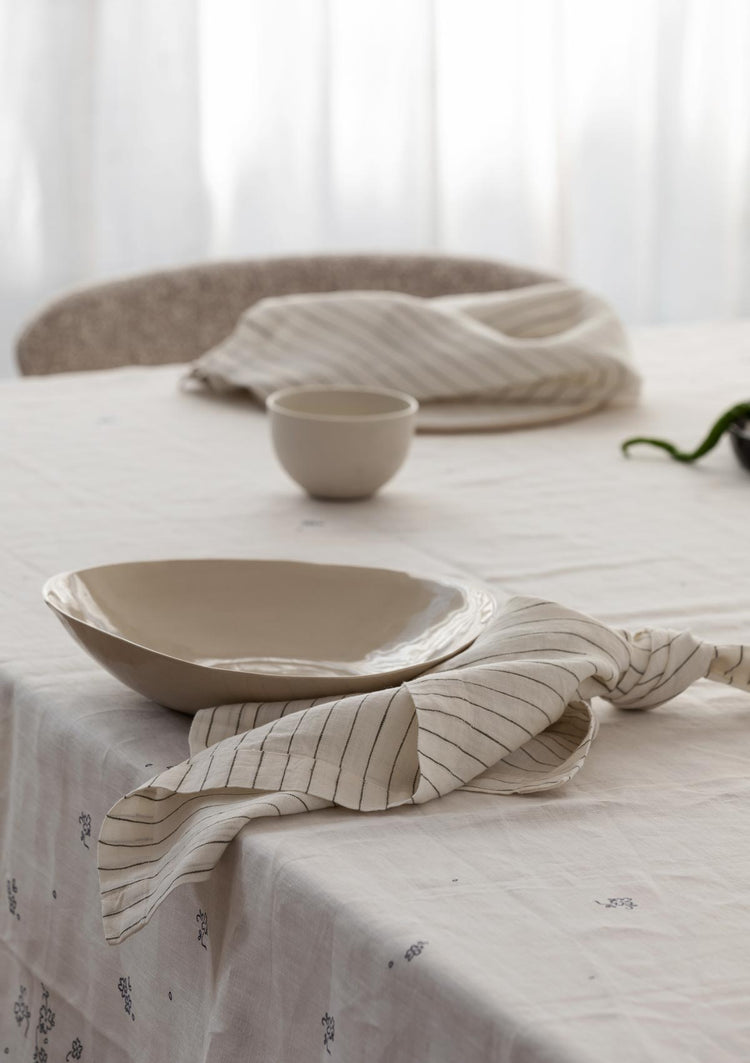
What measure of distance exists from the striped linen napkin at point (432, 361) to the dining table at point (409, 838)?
0.13 meters

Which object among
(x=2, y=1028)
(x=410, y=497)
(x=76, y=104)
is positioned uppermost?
(x=76, y=104)

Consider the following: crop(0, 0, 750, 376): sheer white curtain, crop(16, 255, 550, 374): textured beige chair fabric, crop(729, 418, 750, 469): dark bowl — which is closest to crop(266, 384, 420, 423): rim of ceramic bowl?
crop(729, 418, 750, 469): dark bowl

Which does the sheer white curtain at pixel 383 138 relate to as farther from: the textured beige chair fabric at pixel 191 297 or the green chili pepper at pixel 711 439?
the green chili pepper at pixel 711 439

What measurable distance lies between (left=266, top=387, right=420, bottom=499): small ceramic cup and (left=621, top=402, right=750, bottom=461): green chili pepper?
0.24 m

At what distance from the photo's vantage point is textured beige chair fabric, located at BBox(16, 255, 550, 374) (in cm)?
175

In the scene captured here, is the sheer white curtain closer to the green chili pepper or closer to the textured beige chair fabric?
the textured beige chair fabric

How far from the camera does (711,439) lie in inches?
48.1

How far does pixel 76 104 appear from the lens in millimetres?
2707

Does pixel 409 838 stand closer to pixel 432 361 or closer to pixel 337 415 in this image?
pixel 337 415

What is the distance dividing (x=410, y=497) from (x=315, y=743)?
1.69 ft

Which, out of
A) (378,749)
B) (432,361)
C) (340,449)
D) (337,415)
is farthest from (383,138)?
(378,749)

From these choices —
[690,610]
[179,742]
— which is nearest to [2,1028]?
[179,742]

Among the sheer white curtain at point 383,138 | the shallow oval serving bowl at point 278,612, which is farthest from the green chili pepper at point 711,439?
the sheer white curtain at point 383,138

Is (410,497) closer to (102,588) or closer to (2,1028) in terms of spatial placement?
(102,588)
